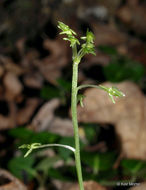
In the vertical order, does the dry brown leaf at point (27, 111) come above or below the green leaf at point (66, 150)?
above

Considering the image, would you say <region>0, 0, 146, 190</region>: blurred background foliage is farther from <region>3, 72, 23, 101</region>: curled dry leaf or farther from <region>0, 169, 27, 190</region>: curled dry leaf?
<region>0, 169, 27, 190</region>: curled dry leaf

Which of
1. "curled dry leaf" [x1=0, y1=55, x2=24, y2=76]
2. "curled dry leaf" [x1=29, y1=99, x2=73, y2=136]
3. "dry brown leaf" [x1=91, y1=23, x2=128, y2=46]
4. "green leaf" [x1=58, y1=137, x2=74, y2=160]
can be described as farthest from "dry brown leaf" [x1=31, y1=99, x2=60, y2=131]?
"dry brown leaf" [x1=91, y1=23, x2=128, y2=46]

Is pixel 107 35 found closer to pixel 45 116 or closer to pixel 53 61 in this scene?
pixel 53 61

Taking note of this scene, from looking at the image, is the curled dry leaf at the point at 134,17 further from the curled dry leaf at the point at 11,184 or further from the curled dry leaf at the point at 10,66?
the curled dry leaf at the point at 11,184

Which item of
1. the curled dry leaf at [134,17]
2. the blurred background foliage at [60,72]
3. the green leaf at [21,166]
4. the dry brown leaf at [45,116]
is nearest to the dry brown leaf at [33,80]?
the blurred background foliage at [60,72]

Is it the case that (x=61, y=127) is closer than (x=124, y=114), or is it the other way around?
(x=124, y=114)

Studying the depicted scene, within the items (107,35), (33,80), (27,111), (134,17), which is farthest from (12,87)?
(134,17)

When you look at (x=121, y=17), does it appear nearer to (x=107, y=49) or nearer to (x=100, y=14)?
(x=100, y=14)
